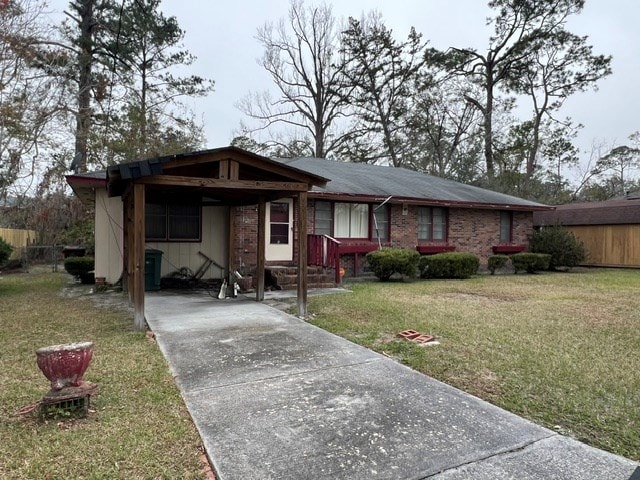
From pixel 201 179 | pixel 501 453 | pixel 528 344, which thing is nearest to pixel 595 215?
pixel 528 344

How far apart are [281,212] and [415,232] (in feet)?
16.0

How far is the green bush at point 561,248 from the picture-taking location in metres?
15.6

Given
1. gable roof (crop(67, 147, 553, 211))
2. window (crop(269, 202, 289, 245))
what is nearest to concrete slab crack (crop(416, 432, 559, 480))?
gable roof (crop(67, 147, 553, 211))

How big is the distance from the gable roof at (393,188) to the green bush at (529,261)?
6.31 ft

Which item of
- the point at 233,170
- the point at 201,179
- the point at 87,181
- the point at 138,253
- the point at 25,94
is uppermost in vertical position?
the point at 25,94

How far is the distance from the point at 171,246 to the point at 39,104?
7.44 meters

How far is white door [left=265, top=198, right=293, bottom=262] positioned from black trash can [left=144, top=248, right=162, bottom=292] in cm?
286

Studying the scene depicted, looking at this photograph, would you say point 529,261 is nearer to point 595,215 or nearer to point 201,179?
point 595,215

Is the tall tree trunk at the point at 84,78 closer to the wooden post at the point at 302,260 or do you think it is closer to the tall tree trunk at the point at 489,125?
the wooden post at the point at 302,260

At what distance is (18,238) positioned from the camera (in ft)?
58.8

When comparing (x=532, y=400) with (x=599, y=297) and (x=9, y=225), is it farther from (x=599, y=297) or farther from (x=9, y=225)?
(x=9, y=225)

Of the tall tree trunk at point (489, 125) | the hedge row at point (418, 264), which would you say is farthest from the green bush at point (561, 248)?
the tall tree trunk at point (489, 125)

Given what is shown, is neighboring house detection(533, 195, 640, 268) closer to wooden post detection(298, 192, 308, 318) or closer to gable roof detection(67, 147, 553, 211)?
gable roof detection(67, 147, 553, 211)

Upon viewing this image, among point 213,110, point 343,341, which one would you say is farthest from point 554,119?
point 343,341
